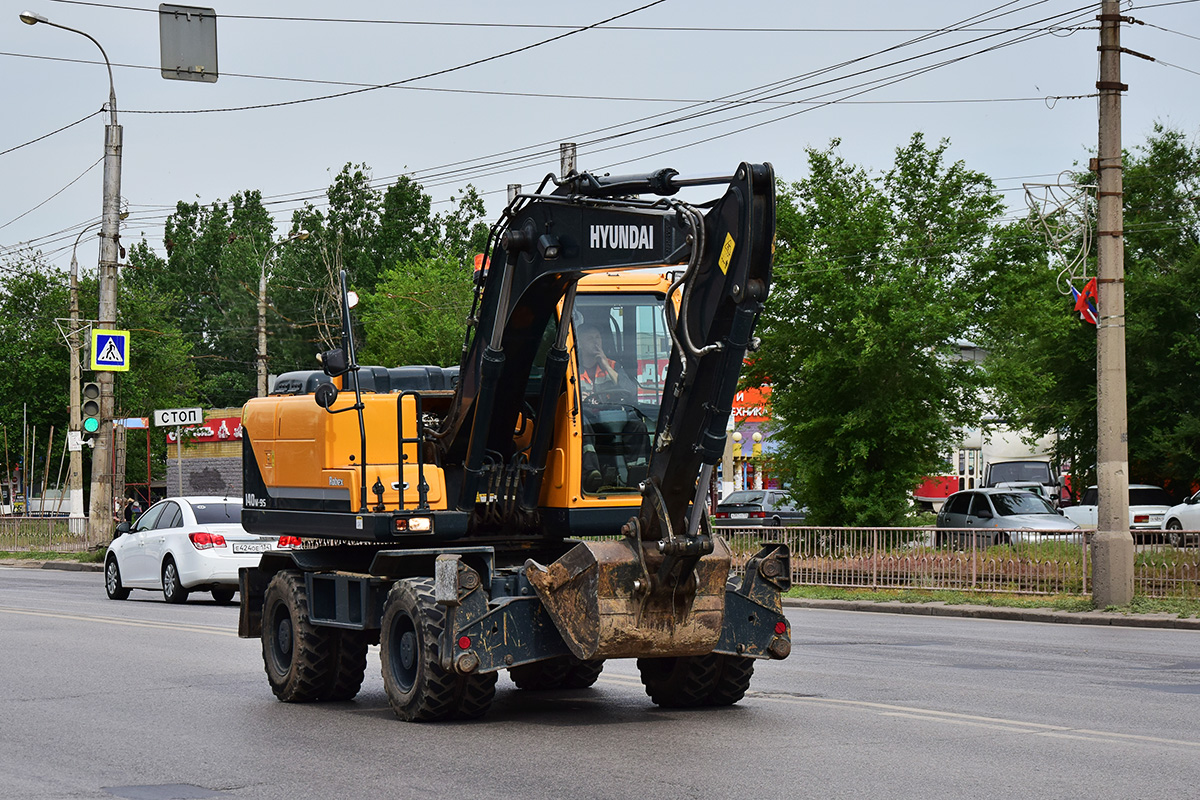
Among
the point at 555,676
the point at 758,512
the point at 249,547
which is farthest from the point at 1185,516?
the point at 555,676

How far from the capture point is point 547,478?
10.7 metres

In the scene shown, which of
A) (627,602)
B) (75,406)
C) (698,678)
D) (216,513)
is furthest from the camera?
(75,406)

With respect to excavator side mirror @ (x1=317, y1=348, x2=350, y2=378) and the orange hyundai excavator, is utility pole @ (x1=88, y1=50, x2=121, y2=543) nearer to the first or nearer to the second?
the orange hyundai excavator

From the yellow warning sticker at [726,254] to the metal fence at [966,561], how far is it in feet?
38.4

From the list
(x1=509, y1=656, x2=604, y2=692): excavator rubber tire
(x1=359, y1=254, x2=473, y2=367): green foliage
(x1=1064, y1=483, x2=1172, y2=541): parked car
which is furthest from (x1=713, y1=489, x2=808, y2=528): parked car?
(x1=509, y1=656, x2=604, y2=692): excavator rubber tire

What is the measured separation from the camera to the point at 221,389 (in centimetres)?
8725

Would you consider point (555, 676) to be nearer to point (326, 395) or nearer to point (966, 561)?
point (326, 395)

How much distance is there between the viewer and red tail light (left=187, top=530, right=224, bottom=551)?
2237 centimetres

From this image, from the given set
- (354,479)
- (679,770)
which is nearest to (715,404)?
(679,770)

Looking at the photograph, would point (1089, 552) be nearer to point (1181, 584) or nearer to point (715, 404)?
point (1181, 584)

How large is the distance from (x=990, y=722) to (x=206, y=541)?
1509cm

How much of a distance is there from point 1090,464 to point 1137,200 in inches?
333

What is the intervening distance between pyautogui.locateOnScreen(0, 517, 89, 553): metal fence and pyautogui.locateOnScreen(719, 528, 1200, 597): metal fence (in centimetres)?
2183

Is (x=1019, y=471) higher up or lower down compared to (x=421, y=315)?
lower down
